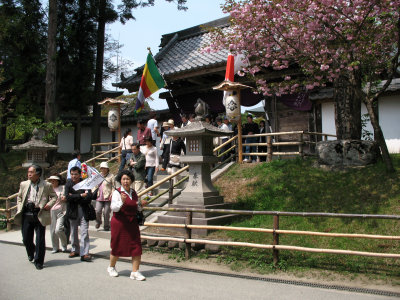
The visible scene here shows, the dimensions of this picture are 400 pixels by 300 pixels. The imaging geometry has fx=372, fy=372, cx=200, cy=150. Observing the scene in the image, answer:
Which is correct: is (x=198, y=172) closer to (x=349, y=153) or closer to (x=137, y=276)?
(x=137, y=276)

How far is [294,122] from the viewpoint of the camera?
1504 cm

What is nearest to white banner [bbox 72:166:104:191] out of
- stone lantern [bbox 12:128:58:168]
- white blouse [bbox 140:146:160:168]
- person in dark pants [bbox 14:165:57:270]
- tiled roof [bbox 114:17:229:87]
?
person in dark pants [bbox 14:165:57:270]

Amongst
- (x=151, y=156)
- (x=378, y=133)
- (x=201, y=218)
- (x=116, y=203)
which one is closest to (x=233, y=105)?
(x=151, y=156)

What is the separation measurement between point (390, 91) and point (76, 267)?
11.9m

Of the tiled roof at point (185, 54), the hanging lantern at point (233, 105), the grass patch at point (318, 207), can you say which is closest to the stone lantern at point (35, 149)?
the tiled roof at point (185, 54)

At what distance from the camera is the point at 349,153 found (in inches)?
394

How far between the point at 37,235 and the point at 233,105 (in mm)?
6889

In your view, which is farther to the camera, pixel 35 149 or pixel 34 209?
pixel 35 149

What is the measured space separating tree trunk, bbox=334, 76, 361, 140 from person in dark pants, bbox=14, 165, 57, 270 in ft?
25.4

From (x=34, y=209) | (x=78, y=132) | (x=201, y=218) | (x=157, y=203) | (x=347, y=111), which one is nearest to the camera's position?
(x=34, y=209)

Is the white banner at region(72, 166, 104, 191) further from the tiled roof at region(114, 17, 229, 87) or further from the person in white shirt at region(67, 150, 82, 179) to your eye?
the tiled roof at region(114, 17, 229, 87)

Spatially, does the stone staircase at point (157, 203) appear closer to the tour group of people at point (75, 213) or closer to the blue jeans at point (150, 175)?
the tour group of people at point (75, 213)

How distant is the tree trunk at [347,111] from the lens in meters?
10.3

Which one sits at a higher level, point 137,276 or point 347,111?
point 347,111
